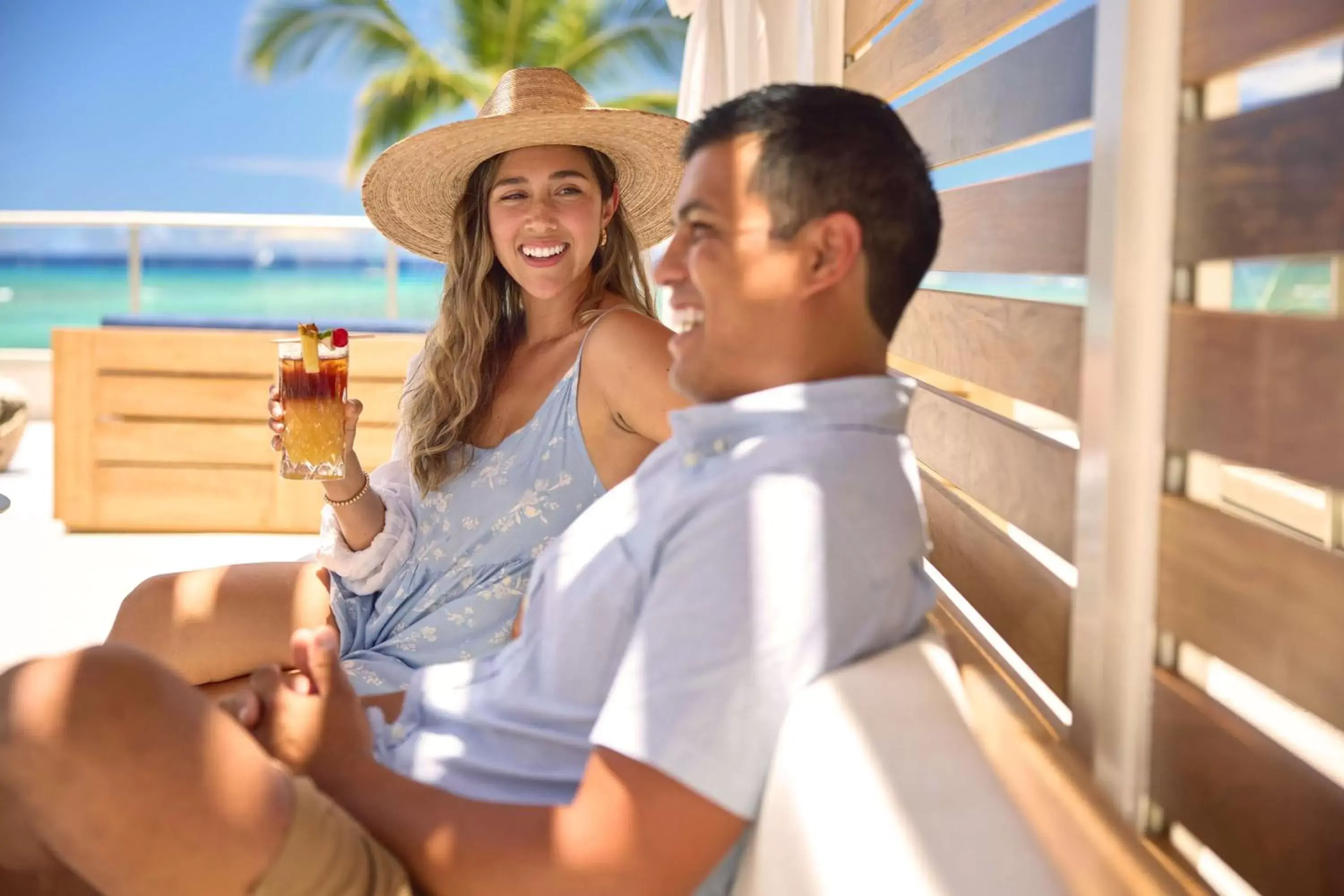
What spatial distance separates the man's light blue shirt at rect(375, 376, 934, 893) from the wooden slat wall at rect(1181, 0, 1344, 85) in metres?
0.43

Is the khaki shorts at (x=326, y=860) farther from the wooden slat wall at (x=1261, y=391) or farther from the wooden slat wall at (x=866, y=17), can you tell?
the wooden slat wall at (x=866, y=17)

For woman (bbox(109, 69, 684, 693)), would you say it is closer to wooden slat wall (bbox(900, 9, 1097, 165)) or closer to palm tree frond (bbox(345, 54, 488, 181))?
wooden slat wall (bbox(900, 9, 1097, 165))

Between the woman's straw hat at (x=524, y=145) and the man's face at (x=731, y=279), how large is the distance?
1.08 metres

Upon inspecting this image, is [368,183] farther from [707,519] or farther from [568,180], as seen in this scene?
[707,519]

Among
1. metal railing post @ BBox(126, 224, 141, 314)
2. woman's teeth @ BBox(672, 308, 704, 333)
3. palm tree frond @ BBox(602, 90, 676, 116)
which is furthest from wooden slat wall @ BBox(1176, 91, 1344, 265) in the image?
palm tree frond @ BBox(602, 90, 676, 116)

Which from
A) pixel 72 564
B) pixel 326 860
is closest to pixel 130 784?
pixel 326 860

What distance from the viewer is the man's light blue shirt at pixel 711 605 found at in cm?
113

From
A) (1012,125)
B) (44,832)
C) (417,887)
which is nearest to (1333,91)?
(1012,125)

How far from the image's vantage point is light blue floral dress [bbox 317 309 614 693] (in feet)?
7.17

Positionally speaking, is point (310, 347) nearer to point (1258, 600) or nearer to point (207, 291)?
point (1258, 600)

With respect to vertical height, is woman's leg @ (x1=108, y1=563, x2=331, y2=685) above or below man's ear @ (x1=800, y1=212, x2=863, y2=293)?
below

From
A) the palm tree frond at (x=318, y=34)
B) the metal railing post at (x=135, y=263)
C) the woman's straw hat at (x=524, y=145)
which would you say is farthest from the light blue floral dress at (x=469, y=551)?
the palm tree frond at (x=318, y=34)

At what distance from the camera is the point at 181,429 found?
17.4ft

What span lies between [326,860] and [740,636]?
42 cm
